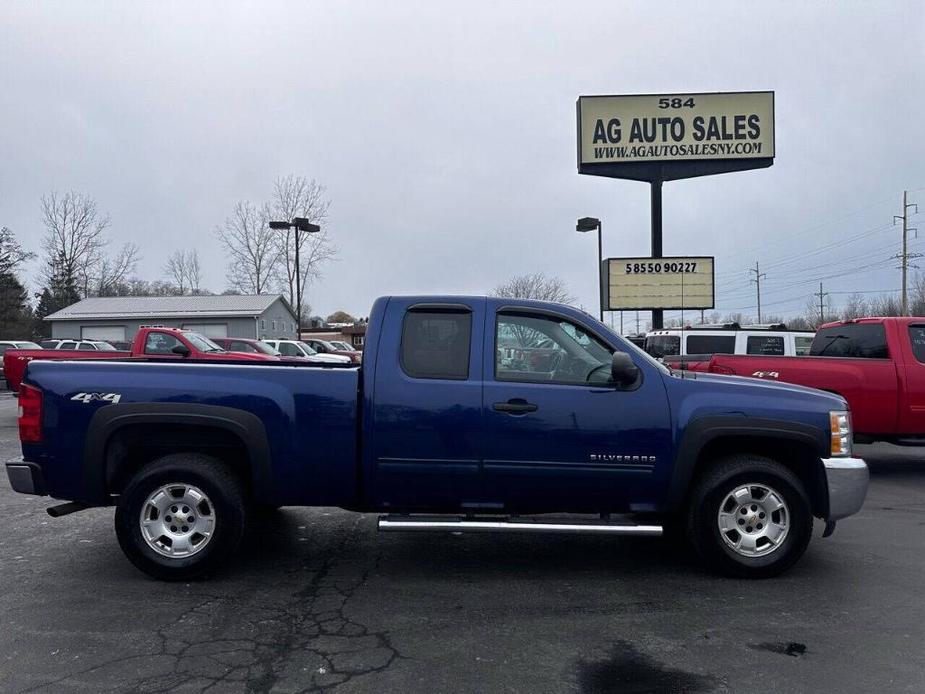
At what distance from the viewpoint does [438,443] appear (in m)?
4.65

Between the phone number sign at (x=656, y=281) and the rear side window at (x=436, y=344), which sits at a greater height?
the phone number sign at (x=656, y=281)

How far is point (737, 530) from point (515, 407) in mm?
1811

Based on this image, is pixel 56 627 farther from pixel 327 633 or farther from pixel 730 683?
pixel 730 683

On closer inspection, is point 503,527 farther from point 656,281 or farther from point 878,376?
point 656,281

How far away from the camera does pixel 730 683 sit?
3363 mm

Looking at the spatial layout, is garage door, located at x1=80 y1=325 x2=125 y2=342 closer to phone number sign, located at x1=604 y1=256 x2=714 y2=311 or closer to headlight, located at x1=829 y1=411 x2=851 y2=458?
phone number sign, located at x1=604 y1=256 x2=714 y2=311

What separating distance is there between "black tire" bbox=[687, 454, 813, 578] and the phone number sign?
15.3 m

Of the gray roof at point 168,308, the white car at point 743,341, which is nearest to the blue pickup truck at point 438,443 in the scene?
the white car at point 743,341

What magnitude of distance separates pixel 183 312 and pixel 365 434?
44.4 meters

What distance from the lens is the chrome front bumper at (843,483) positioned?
4746mm

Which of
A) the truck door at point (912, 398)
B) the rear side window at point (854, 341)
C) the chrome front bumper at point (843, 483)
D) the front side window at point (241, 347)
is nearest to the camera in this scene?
the chrome front bumper at point (843, 483)

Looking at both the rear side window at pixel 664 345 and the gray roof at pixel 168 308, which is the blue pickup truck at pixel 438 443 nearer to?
the rear side window at pixel 664 345

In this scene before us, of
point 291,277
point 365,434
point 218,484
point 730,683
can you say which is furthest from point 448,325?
point 291,277

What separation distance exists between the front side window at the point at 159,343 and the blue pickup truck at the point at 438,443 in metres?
9.78
